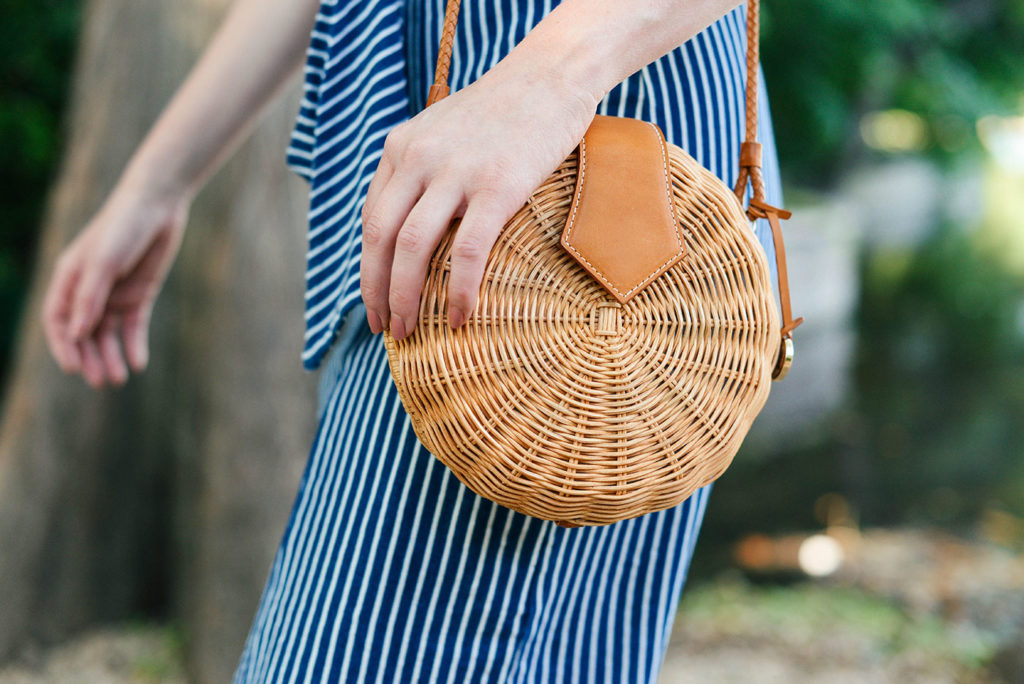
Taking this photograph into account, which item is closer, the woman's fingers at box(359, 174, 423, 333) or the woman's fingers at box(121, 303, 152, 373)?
the woman's fingers at box(359, 174, 423, 333)

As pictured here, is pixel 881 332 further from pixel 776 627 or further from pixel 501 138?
pixel 501 138

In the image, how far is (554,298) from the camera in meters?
0.63

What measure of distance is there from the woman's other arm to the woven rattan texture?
0.50 meters

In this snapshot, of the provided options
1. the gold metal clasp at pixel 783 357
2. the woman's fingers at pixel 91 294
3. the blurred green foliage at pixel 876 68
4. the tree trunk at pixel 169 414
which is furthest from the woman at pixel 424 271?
the blurred green foliage at pixel 876 68

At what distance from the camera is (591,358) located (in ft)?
2.02

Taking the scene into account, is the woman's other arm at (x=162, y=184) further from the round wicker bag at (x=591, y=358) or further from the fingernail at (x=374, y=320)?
the fingernail at (x=374, y=320)

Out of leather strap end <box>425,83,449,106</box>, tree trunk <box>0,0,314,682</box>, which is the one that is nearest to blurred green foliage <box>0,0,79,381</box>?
tree trunk <box>0,0,314,682</box>

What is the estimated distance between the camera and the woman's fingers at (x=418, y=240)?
557 millimetres

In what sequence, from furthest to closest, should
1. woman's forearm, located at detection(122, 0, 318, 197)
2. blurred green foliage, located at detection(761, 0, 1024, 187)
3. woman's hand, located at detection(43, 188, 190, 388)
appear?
blurred green foliage, located at detection(761, 0, 1024, 187) → woman's hand, located at detection(43, 188, 190, 388) → woman's forearm, located at detection(122, 0, 318, 197)

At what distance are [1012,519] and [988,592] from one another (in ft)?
4.04

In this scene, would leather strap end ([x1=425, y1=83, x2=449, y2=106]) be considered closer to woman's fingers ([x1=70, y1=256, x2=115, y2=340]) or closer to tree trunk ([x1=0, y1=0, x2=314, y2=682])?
woman's fingers ([x1=70, y1=256, x2=115, y2=340])

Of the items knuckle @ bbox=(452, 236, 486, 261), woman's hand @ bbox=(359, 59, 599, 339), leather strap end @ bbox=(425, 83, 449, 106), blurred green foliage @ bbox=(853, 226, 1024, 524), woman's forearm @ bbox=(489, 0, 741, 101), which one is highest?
woman's forearm @ bbox=(489, 0, 741, 101)

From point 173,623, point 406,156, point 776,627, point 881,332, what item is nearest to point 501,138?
point 406,156

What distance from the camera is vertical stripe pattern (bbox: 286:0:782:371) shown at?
771 millimetres
